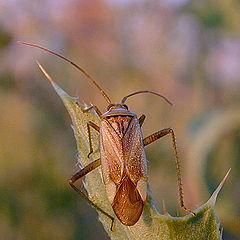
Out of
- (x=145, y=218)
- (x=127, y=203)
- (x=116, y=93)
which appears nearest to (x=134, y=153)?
(x=127, y=203)

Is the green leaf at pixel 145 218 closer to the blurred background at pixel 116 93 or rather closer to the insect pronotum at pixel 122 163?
the insect pronotum at pixel 122 163

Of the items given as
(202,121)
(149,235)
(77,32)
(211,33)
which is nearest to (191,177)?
(202,121)

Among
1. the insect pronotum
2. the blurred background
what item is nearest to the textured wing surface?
the insect pronotum

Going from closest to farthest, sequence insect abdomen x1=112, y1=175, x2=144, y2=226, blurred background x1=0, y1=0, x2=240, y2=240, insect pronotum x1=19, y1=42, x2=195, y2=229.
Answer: insect abdomen x1=112, y1=175, x2=144, y2=226 → insect pronotum x1=19, y1=42, x2=195, y2=229 → blurred background x1=0, y1=0, x2=240, y2=240

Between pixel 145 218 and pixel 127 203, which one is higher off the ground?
pixel 145 218

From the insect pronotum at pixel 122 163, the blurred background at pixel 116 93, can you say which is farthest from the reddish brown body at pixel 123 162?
the blurred background at pixel 116 93

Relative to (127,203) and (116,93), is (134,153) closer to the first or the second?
(127,203)

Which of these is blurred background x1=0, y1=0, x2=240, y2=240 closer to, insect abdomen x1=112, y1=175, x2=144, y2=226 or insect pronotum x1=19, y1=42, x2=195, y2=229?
insect pronotum x1=19, y1=42, x2=195, y2=229
